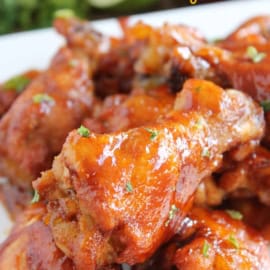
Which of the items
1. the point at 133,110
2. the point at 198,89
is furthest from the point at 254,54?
the point at 133,110

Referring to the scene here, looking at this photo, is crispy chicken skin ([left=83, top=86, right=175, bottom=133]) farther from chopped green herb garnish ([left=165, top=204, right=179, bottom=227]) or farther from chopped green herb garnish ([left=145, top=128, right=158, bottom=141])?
chopped green herb garnish ([left=165, top=204, right=179, bottom=227])

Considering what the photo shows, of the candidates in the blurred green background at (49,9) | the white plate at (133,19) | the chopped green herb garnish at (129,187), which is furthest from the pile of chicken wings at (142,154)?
the blurred green background at (49,9)

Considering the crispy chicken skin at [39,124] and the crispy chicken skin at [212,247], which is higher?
the crispy chicken skin at [39,124]

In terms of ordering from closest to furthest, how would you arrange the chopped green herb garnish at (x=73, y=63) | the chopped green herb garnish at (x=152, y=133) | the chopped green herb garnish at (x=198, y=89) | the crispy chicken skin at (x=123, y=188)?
the crispy chicken skin at (x=123, y=188) → the chopped green herb garnish at (x=152, y=133) → the chopped green herb garnish at (x=198, y=89) → the chopped green herb garnish at (x=73, y=63)

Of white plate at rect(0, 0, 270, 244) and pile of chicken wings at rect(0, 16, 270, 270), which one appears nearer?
pile of chicken wings at rect(0, 16, 270, 270)

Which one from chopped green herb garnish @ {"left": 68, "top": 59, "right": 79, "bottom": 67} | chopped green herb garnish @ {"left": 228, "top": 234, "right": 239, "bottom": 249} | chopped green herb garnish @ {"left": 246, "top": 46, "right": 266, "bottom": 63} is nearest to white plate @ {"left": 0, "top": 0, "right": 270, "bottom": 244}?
chopped green herb garnish @ {"left": 68, "top": 59, "right": 79, "bottom": 67}

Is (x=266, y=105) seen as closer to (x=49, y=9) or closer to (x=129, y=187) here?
(x=129, y=187)

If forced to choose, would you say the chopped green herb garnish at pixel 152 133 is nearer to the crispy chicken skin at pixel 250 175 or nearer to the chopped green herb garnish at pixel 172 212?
the chopped green herb garnish at pixel 172 212
